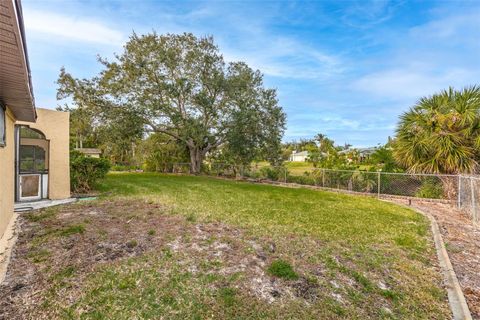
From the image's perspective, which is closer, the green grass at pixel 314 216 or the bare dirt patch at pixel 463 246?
the bare dirt patch at pixel 463 246

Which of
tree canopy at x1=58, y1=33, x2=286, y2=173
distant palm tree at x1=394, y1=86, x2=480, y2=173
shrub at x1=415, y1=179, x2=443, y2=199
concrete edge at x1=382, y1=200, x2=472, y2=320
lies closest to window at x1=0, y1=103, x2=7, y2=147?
concrete edge at x1=382, y1=200, x2=472, y2=320

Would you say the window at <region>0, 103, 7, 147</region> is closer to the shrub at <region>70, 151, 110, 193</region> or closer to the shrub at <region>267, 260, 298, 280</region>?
the shrub at <region>70, 151, 110, 193</region>

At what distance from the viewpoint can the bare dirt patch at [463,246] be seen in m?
2.98

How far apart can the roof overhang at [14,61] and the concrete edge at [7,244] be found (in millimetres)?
2380

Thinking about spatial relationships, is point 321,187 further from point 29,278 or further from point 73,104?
point 73,104

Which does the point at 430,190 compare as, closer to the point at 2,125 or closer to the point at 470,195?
the point at 470,195

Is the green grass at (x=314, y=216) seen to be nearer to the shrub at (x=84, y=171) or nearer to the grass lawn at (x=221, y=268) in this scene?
the grass lawn at (x=221, y=268)

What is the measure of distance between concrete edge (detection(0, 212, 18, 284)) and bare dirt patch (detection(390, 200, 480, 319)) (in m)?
5.49

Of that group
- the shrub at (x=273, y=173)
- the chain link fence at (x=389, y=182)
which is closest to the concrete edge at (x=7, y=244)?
the chain link fence at (x=389, y=182)

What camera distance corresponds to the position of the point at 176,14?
10.5 m

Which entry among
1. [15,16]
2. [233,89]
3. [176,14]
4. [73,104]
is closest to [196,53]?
[233,89]

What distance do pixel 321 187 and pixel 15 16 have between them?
38.3 feet

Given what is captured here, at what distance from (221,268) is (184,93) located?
14264 mm

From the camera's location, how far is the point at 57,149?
736 centimetres
